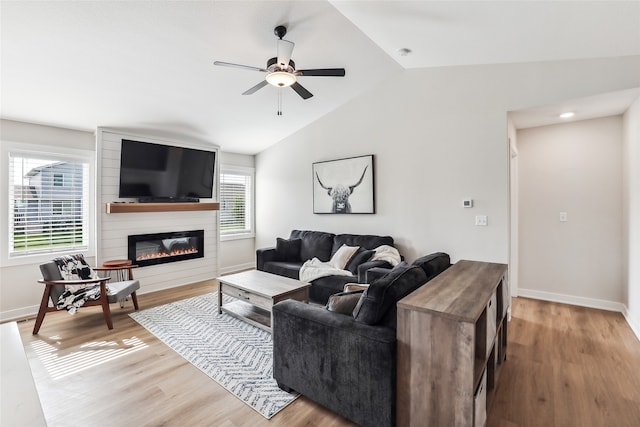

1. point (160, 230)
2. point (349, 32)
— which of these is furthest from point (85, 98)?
point (349, 32)

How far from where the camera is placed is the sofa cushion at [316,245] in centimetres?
473

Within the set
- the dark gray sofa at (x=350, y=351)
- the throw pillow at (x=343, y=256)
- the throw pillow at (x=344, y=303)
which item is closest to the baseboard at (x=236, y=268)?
the throw pillow at (x=343, y=256)

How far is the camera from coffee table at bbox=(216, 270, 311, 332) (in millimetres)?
3037

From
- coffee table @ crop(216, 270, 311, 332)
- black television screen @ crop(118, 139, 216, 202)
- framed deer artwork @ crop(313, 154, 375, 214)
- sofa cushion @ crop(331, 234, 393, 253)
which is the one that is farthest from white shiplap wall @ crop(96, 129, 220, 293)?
sofa cushion @ crop(331, 234, 393, 253)

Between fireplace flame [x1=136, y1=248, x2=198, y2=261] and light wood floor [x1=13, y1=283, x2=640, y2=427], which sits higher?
fireplace flame [x1=136, y1=248, x2=198, y2=261]

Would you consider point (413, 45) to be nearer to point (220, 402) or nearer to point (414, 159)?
point (414, 159)

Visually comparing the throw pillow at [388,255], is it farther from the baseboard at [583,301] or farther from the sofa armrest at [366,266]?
the baseboard at [583,301]

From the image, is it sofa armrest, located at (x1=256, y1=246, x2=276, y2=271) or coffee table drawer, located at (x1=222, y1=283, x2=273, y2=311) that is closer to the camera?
coffee table drawer, located at (x1=222, y1=283, x2=273, y2=311)

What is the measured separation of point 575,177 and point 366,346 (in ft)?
12.9

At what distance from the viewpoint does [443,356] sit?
1481 millimetres

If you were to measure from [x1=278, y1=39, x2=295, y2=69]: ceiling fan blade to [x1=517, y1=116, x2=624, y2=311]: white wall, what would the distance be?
3509mm

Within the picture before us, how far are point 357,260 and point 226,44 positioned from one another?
2.87 m

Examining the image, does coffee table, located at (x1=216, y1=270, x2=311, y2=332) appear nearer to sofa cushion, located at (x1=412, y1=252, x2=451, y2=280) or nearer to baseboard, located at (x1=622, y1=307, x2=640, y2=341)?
sofa cushion, located at (x1=412, y1=252, x2=451, y2=280)

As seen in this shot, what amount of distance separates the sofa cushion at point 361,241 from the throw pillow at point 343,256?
16 cm
